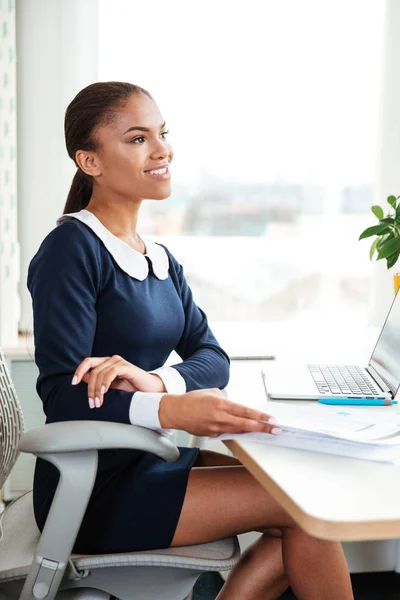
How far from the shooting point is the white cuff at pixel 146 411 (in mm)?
1225

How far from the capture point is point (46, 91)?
2.63 meters

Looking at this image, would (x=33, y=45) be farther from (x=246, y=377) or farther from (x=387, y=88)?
(x=246, y=377)

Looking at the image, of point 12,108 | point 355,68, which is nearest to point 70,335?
point 12,108

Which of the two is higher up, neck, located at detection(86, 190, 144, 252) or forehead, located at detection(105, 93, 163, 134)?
forehead, located at detection(105, 93, 163, 134)

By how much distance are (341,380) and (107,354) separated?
0.49 meters

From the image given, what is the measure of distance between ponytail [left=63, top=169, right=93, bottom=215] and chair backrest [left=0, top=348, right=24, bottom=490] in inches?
15.9

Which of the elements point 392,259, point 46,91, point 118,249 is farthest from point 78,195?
point 46,91

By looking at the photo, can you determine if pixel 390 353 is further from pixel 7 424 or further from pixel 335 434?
pixel 7 424

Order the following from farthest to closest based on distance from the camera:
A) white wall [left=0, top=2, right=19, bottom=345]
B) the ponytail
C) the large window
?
the large window, white wall [left=0, top=2, right=19, bottom=345], the ponytail

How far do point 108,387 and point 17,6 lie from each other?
1.79 m

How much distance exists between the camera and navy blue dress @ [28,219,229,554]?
4.10ft

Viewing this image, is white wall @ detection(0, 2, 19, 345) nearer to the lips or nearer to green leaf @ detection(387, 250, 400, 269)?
the lips

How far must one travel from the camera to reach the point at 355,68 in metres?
2.92

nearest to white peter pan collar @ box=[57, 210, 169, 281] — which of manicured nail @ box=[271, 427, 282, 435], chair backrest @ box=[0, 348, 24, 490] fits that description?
chair backrest @ box=[0, 348, 24, 490]
